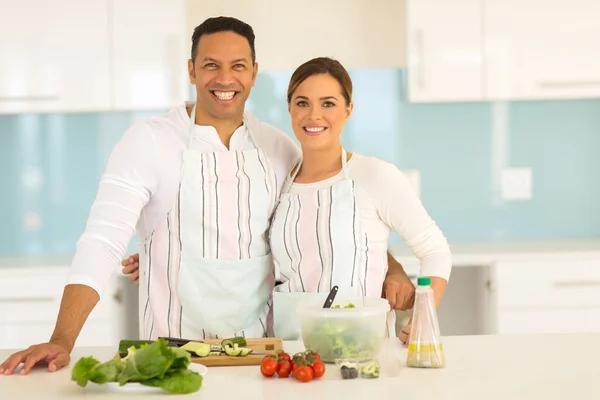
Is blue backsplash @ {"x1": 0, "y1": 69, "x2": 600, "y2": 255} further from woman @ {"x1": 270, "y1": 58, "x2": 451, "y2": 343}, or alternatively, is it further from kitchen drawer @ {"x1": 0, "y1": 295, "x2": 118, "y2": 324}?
woman @ {"x1": 270, "y1": 58, "x2": 451, "y2": 343}

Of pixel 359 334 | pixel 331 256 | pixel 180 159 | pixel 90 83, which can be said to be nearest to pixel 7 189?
pixel 90 83

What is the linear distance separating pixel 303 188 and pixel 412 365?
2.19 ft

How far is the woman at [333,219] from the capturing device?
2061 mm

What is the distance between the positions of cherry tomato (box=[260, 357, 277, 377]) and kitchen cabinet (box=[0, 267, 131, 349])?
1.85 metres

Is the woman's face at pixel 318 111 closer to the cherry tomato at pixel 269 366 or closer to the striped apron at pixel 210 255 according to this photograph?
the striped apron at pixel 210 255

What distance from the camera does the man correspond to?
2094mm

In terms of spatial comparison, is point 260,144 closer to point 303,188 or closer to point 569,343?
point 303,188

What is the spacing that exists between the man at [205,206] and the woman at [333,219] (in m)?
0.07

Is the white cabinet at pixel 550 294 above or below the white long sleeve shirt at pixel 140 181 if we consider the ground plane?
below

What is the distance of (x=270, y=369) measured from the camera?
1561 millimetres

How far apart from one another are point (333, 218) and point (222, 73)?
0.45 metres

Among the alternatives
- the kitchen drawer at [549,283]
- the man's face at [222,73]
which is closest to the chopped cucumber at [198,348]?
the man's face at [222,73]

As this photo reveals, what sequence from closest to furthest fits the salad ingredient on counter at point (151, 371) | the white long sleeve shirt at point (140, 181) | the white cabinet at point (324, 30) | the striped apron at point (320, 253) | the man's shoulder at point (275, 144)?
the salad ingredient on counter at point (151, 371)
the white long sleeve shirt at point (140, 181)
the striped apron at point (320, 253)
the man's shoulder at point (275, 144)
the white cabinet at point (324, 30)

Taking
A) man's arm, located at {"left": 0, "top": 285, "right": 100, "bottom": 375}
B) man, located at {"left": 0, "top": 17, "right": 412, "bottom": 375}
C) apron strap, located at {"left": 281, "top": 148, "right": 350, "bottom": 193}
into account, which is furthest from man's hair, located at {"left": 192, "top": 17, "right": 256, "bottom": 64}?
man's arm, located at {"left": 0, "top": 285, "right": 100, "bottom": 375}
